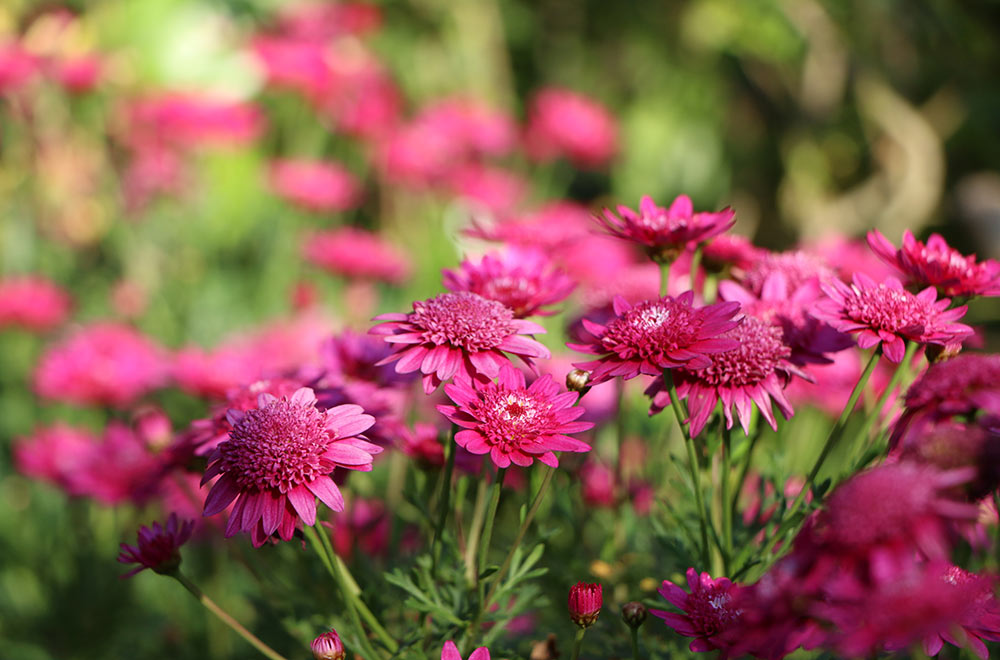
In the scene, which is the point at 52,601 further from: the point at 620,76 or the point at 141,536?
the point at 620,76

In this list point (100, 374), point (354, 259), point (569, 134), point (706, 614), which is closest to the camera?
point (706, 614)

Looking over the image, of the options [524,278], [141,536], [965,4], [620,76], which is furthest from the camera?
[620,76]

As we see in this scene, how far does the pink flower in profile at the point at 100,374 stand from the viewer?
1746 millimetres

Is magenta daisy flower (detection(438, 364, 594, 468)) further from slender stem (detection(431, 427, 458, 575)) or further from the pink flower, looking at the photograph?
the pink flower

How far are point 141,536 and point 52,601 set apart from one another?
1.15m

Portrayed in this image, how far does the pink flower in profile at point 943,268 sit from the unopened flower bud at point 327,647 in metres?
0.73

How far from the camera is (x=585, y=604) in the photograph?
778mm

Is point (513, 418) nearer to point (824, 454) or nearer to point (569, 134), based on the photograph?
point (824, 454)

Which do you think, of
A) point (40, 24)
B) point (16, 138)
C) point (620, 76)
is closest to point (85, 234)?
point (16, 138)

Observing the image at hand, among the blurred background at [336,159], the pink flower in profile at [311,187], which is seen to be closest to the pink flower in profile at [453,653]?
the blurred background at [336,159]

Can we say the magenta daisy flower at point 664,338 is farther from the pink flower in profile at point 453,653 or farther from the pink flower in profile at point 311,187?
the pink flower in profile at point 311,187

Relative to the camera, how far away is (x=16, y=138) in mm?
3045

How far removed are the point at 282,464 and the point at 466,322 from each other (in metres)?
0.23

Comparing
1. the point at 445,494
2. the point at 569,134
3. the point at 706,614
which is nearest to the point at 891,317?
the point at 706,614
